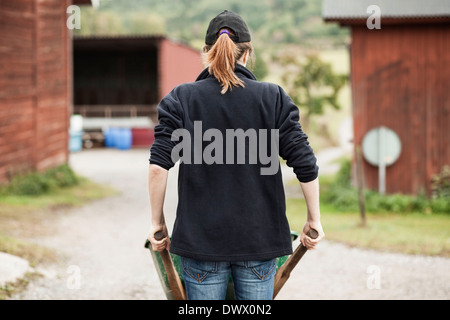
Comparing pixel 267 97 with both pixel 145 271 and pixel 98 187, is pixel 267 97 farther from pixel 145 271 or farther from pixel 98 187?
pixel 98 187

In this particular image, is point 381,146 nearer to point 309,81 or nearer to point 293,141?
point 293,141

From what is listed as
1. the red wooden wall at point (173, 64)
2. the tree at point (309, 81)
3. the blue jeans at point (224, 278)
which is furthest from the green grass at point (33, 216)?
the tree at point (309, 81)

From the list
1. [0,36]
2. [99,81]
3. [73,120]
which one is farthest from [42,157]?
[99,81]

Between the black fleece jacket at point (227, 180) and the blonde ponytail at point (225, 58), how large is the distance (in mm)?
32

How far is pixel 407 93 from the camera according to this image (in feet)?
41.5

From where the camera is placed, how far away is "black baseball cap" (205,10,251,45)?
304 cm

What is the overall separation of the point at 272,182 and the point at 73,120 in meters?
22.2

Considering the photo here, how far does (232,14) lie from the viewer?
3.10 metres

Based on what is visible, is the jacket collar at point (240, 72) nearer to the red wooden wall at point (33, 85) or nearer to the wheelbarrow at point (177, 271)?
the wheelbarrow at point (177, 271)

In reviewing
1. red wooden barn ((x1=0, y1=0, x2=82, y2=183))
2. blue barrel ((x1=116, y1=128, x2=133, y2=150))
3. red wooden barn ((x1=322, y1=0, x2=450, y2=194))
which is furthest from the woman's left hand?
blue barrel ((x1=116, y1=128, x2=133, y2=150))

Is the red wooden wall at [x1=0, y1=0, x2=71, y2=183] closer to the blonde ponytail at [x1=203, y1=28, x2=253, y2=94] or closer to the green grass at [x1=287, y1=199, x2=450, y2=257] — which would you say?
the green grass at [x1=287, y1=199, x2=450, y2=257]

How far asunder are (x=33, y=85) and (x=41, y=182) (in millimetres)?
2029

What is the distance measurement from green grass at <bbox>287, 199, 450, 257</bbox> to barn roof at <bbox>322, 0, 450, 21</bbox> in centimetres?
355

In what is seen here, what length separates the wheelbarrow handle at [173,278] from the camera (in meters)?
3.31
